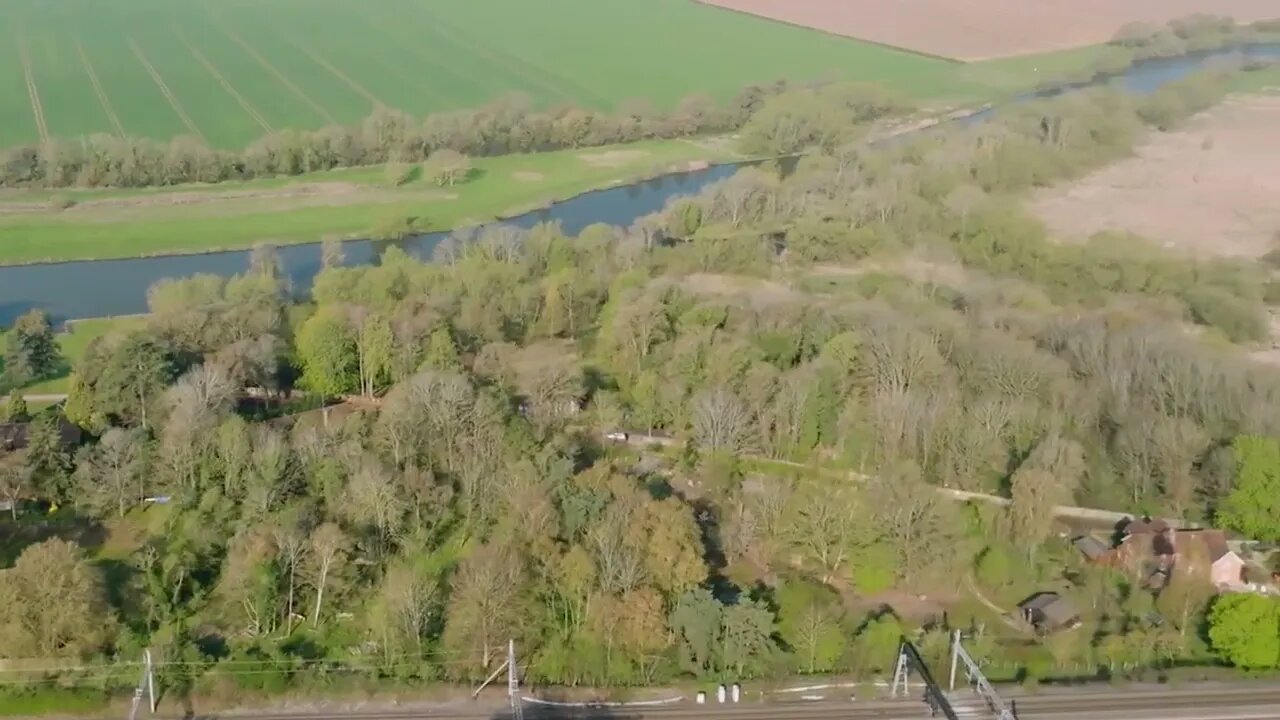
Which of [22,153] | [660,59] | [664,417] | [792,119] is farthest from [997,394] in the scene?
[660,59]

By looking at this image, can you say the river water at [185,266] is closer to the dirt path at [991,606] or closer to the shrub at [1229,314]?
the shrub at [1229,314]

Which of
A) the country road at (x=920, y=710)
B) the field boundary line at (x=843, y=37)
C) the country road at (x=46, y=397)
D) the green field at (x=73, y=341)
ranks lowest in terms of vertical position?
the country road at (x=920, y=710)

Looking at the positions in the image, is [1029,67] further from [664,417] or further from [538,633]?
[538,633]

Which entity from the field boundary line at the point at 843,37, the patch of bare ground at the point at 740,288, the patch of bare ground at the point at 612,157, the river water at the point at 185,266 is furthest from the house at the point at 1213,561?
the field boundary line at the point at 843,37

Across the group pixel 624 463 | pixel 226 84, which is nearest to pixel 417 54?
pixel 226 84

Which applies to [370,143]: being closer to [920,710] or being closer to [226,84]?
[226,84]

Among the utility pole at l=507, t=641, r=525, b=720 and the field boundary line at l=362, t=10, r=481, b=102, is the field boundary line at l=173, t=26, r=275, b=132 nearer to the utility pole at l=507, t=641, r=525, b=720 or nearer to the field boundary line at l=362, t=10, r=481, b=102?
the field boundary line at l=362, t=10, r=481, b=102

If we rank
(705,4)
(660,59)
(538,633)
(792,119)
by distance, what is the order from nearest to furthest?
(538,633) → (792,119) → (660,59) → (705,4)
